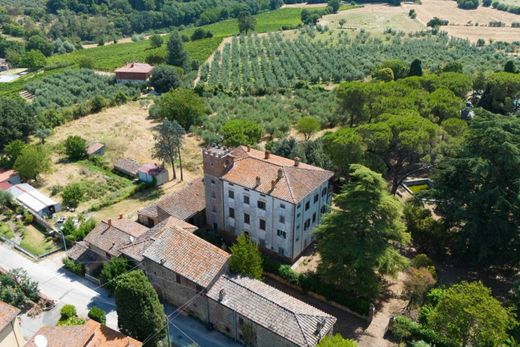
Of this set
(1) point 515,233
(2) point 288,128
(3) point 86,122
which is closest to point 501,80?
(2) point 288,128

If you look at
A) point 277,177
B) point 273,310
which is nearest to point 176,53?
point 277,177

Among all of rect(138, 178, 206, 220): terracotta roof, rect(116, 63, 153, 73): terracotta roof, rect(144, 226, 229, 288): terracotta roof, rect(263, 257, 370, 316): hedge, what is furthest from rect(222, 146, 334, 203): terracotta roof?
rect(116, 63, 153, 73): terracotta roof

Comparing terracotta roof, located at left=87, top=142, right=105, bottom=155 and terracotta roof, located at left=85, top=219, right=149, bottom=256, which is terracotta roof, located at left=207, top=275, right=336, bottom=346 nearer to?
terracotta roof, located at left=85, top=219, right=149, bottom=256

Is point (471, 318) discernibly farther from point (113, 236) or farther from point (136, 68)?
point (136, 68)

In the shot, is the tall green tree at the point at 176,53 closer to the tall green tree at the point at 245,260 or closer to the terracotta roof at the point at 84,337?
the tall green tree at the point at 245,260

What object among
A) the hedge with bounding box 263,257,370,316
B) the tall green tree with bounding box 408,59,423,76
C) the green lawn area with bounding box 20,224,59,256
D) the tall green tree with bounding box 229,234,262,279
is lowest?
the green lawn area with bounding box 20,224,59,256

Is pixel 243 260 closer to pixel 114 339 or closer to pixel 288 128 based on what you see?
pixel 114 339
